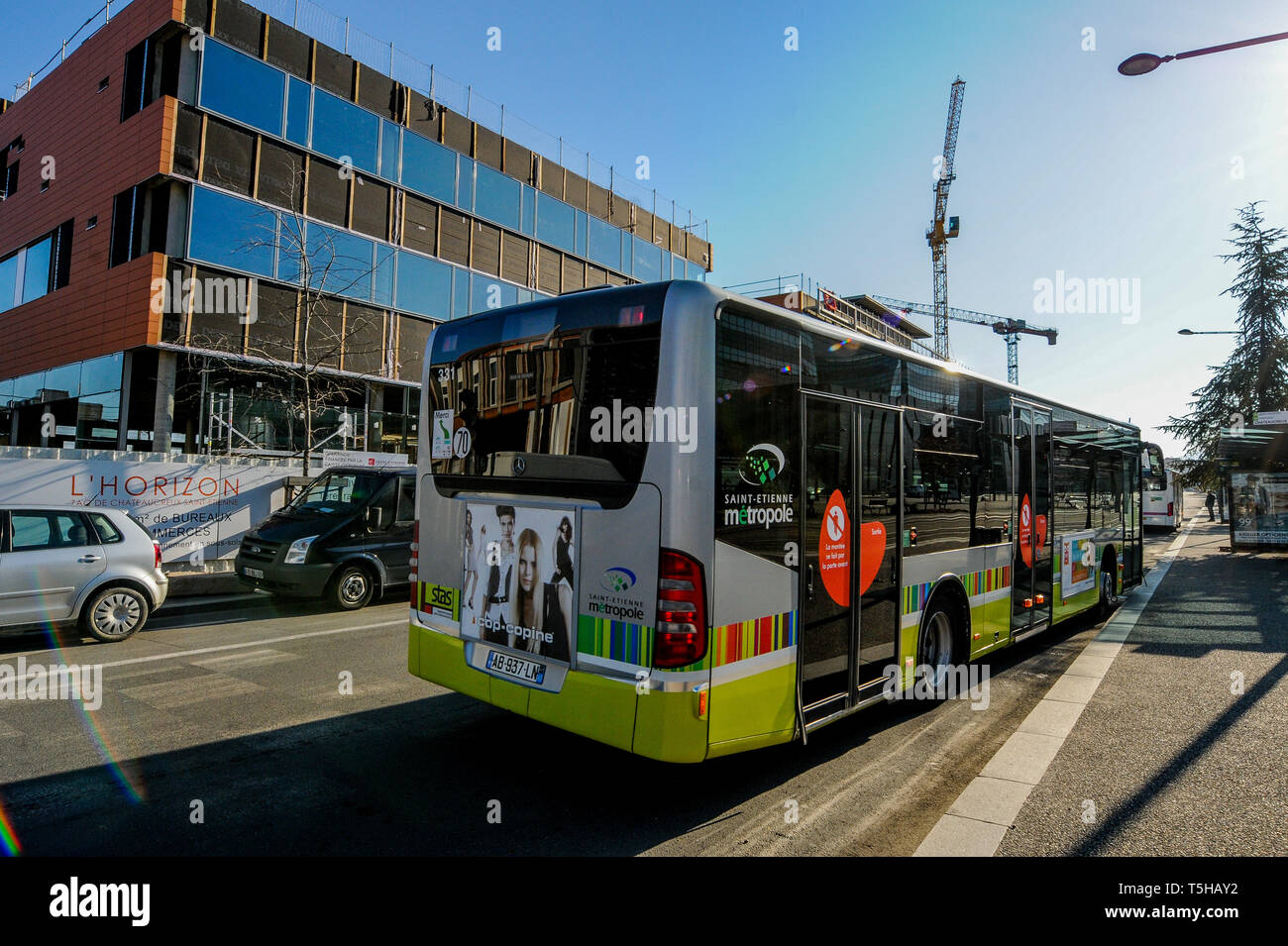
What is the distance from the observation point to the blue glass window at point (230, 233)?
1888cm

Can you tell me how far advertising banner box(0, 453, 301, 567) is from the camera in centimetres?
1225

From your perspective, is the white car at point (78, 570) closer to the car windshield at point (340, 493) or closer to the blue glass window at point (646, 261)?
the car windshield at point (340, 493)

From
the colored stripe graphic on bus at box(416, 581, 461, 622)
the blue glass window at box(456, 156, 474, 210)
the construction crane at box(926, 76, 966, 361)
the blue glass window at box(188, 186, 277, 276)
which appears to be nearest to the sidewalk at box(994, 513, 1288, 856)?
the colored stripe graphic on bus at box(416, 581, 461, 622)

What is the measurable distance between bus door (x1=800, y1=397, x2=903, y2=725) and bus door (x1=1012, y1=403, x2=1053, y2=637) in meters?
2.88

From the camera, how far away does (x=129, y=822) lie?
12.3 feet

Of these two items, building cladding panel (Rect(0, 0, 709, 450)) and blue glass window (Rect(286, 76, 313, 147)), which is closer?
building cladding panel (Rect(0, 0, 709, 450))

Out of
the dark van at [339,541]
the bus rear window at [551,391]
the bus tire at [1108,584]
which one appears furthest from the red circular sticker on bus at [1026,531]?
the dark van at [339,541]

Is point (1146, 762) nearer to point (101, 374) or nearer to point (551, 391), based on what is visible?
point (551, 391)

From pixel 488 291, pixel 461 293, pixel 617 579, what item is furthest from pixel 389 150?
pixel 617 579

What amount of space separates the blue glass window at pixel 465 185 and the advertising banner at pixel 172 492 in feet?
44.6

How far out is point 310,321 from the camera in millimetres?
20203

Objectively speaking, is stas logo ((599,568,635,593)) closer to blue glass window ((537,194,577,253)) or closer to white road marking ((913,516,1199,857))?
white road marking ((913,516,1199,857))

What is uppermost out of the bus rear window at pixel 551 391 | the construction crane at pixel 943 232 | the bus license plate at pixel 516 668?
the construction crane at pixel 943 232
